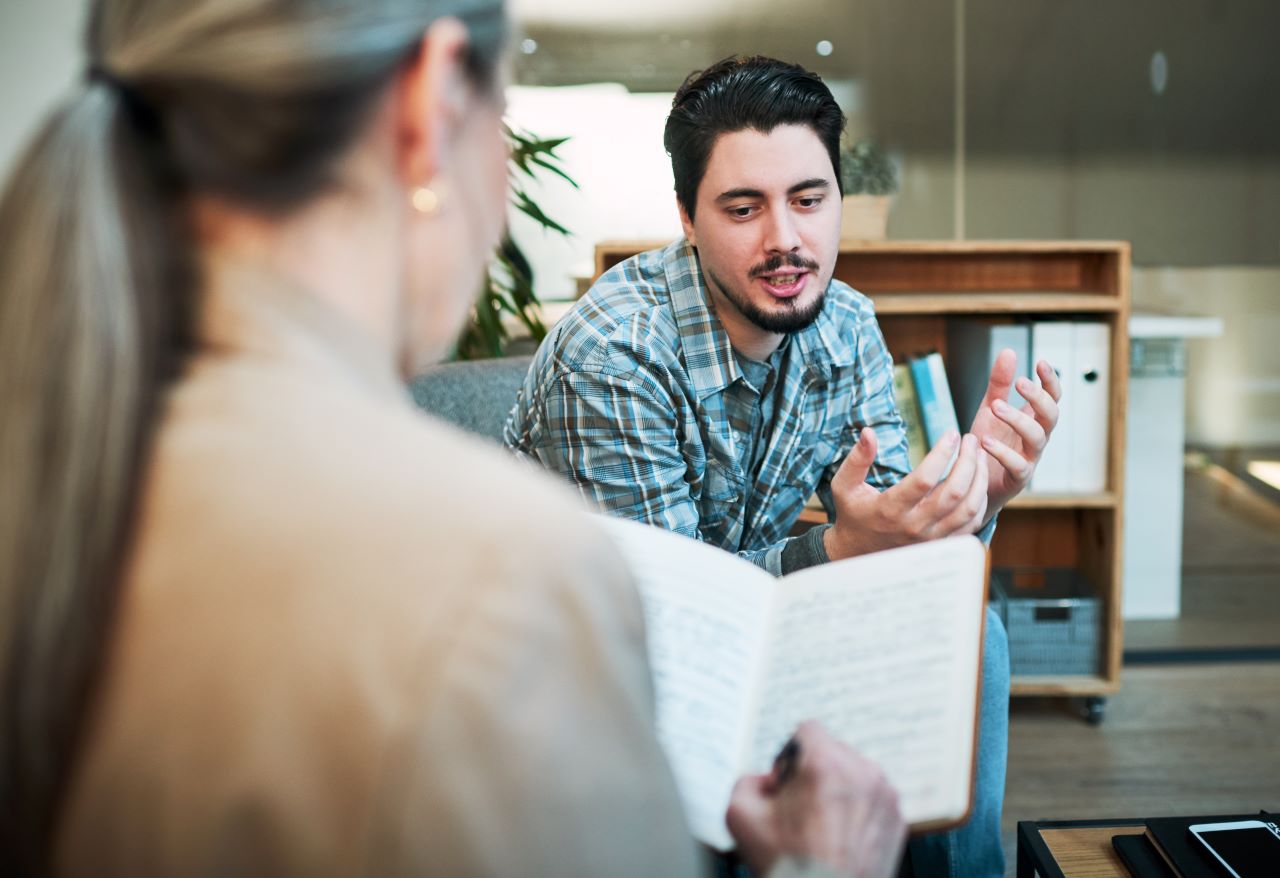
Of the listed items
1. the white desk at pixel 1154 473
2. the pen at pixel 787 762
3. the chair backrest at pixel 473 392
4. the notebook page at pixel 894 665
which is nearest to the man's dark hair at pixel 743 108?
the chair backrest at pixel 473 392

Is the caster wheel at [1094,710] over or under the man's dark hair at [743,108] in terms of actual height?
under

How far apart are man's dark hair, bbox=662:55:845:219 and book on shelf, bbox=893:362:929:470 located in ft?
2.53

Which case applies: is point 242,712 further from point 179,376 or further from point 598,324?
point 598,324

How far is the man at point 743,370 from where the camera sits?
4.86ft

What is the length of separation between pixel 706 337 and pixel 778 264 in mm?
144

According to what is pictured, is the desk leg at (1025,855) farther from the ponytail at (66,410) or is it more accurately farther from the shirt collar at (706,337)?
the ponytail at (66,410)

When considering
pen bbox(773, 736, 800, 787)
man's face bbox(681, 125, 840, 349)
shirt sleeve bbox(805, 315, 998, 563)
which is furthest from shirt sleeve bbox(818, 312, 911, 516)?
pen bbox(773, 736, 800, 787)

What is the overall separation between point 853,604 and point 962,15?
2.38 m

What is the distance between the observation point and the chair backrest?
1645 mm

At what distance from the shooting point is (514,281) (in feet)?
8.25

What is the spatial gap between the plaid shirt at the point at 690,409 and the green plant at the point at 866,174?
0.87 meters

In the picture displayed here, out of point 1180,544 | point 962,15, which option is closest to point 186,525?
point 962,15

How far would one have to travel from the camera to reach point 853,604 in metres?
0.82

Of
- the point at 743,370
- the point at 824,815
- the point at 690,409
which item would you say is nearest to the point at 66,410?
the point at 824,815
